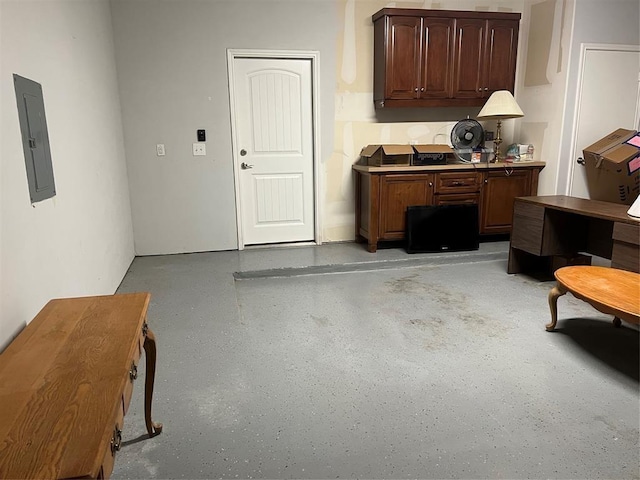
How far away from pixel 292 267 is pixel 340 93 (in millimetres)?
1953

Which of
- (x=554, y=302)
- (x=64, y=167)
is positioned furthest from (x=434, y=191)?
(x=64, y=167)

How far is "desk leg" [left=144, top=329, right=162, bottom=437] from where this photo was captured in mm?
1757

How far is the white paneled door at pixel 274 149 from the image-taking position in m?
4.52

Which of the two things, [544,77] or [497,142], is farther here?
[497,142]

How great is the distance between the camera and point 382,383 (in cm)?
229

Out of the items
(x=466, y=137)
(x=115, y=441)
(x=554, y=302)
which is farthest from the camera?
(x=466, y=137)

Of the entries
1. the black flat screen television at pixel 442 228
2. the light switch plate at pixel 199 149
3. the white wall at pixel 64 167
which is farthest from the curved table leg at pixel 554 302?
the light switch plate at pixel 199 149

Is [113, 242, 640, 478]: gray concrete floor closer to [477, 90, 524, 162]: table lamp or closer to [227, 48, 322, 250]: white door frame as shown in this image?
[227, 48, 322, 250]: white door frame

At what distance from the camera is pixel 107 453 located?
3.34 feet

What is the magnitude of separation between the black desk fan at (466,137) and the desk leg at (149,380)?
3.95 metres

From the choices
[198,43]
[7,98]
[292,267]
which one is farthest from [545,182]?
[7,98]

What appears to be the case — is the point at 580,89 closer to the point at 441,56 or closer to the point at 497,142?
the point at 497,142

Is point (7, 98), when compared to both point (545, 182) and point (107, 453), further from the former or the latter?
point (545, 182)

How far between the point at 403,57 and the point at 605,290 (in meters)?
3.00
